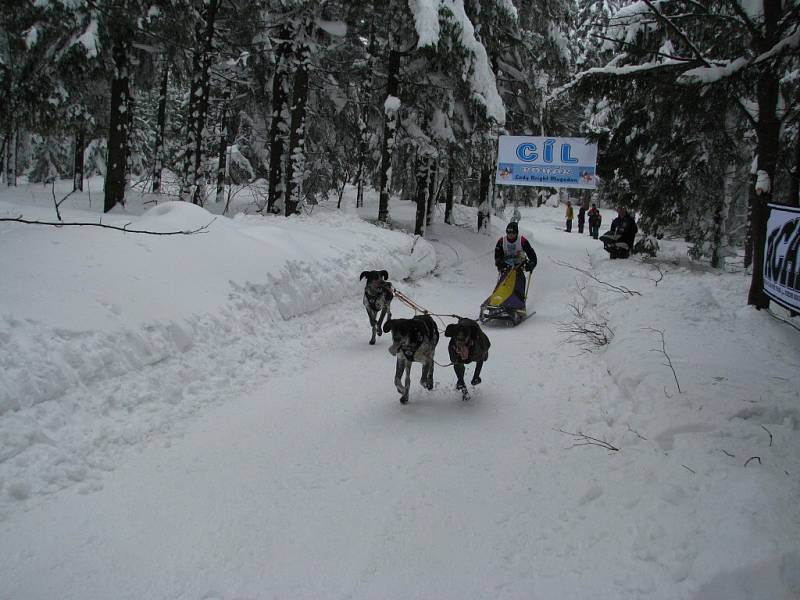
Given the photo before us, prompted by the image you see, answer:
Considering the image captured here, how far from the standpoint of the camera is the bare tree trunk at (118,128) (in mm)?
14344

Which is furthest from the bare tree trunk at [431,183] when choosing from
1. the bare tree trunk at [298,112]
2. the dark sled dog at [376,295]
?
the dark sled dog at [376,295]

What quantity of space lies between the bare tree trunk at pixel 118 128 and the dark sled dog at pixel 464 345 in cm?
1338

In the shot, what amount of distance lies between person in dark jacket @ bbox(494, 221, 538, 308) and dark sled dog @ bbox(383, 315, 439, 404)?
196 inches

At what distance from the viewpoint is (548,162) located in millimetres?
14609

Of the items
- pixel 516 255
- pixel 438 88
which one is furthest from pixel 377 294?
pixel 438 88

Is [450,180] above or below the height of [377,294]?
above

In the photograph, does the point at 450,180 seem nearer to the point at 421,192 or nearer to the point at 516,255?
the point at 421,192

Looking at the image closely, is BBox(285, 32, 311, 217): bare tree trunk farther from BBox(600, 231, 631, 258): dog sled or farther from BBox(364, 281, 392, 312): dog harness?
BBox(600, 231, 631, 258): dog sled

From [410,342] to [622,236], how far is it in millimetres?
12756

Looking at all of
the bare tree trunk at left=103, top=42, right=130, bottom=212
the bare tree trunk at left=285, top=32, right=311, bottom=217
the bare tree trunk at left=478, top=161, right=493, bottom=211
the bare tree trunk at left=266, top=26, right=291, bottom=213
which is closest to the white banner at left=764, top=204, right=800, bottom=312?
the bare tree trunk at left=285, top=32, right=311, bottom=217

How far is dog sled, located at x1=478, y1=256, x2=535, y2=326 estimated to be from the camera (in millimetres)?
10227

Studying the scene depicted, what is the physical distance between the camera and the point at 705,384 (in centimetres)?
501

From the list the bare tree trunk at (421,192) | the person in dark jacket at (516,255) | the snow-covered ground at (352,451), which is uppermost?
the bare tree trunk at (421,192)

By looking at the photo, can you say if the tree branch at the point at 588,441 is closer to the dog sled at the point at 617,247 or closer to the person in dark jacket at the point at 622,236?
the person in dark jacket at the point at 622,236
